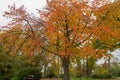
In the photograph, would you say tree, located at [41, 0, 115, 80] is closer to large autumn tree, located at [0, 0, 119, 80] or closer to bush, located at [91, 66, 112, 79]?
large autumn tree, located at [0, 0, 119, 80]

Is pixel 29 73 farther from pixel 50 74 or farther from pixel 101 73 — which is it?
pixel 101 73

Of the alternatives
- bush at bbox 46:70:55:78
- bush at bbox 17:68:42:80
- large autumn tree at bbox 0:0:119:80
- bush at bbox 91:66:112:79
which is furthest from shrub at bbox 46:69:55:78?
large autumn tree at bbox 0:0:119:80

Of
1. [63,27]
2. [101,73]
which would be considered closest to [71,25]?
[63,27]

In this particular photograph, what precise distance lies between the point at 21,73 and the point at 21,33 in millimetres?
12405

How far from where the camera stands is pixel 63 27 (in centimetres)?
1992

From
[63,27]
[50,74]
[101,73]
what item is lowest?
[101,73]

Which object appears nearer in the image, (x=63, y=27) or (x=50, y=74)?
(x=63, y=27)

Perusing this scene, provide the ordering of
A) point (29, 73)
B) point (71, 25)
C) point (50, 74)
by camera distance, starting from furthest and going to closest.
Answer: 1. point (50, 74)
2. point (29, 73)
3. point (71, 25)

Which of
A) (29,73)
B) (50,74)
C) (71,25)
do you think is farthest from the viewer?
(50,74)

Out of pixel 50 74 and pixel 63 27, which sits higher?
pixel 63 27

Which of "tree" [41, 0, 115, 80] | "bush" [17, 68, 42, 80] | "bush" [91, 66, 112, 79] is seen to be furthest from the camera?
"bush" [91, 66, 112, 79]

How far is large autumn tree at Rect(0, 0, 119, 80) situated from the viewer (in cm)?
1917

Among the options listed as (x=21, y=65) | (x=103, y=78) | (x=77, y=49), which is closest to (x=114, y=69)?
(x=103, y=78)

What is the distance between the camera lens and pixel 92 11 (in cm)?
1945
